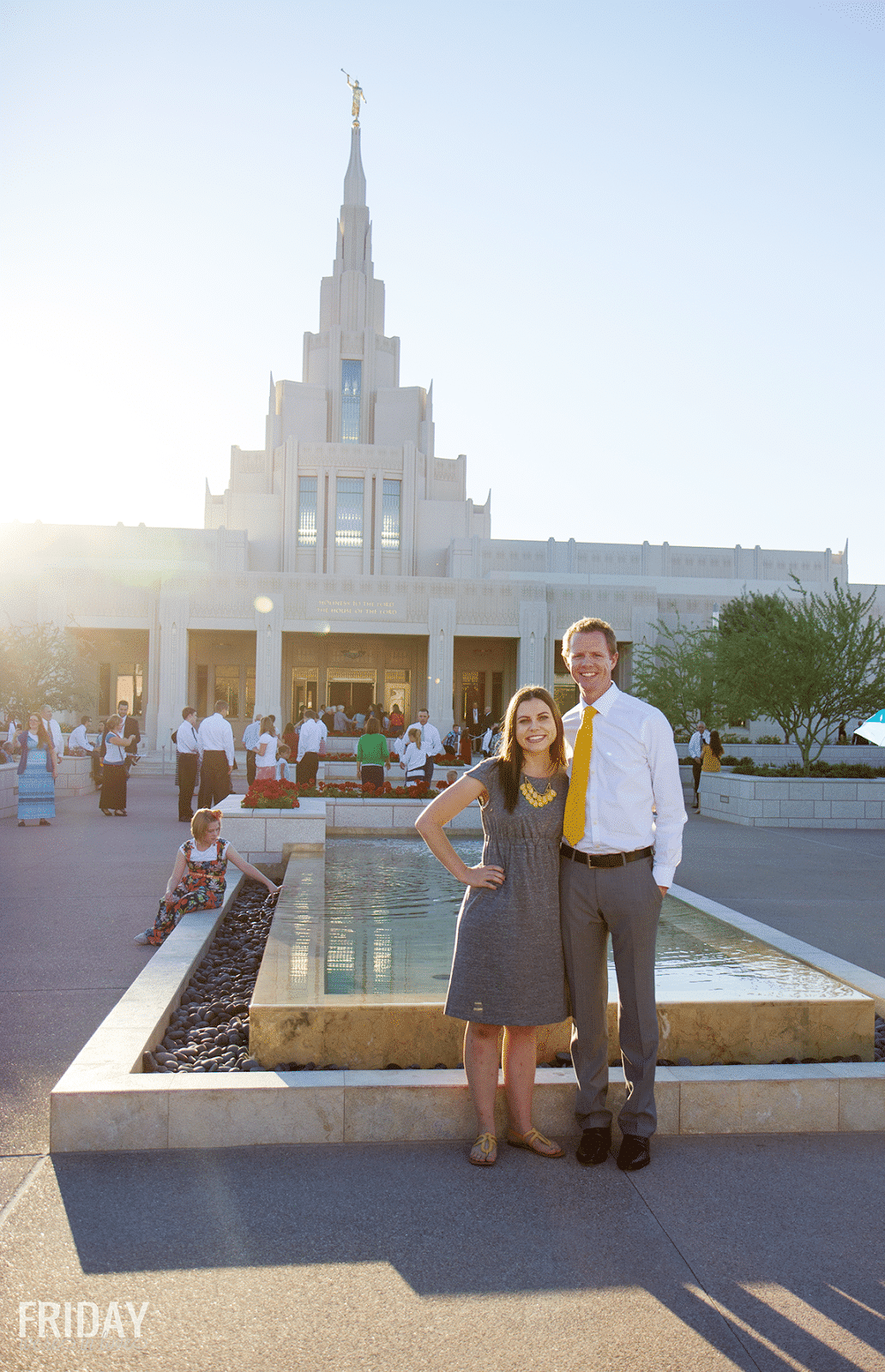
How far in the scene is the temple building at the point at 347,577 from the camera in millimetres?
38406

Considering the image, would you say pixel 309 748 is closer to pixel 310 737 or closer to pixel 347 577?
pixel 310 737

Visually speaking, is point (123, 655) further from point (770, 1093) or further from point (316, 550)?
point (770, 1093)

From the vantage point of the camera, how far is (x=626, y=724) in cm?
373

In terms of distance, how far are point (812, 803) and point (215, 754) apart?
32.7 ft

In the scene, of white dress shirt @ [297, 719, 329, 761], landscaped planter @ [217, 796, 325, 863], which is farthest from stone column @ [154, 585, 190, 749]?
landscaped planter @ [217, 796, 325, 863]

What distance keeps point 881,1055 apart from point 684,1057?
3.50 ft

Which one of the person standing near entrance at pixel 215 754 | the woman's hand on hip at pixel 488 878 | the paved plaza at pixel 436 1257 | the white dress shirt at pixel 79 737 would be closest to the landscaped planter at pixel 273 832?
the person standing near entrance at pixel 215 754

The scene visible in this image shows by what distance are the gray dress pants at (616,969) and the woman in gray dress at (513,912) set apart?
0.23 feet

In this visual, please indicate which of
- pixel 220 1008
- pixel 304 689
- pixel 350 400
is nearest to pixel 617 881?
pixel 220 1008

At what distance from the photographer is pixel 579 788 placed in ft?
12.1

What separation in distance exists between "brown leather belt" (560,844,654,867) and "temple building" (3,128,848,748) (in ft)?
106

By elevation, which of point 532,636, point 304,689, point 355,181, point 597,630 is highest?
point 355,181

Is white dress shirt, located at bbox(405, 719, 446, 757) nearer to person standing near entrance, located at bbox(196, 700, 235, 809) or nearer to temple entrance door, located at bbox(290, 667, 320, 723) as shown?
person standing near entrance, located at bbox(196, 700, 235, 809)

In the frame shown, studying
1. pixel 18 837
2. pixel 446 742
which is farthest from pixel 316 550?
pixel 18 837
